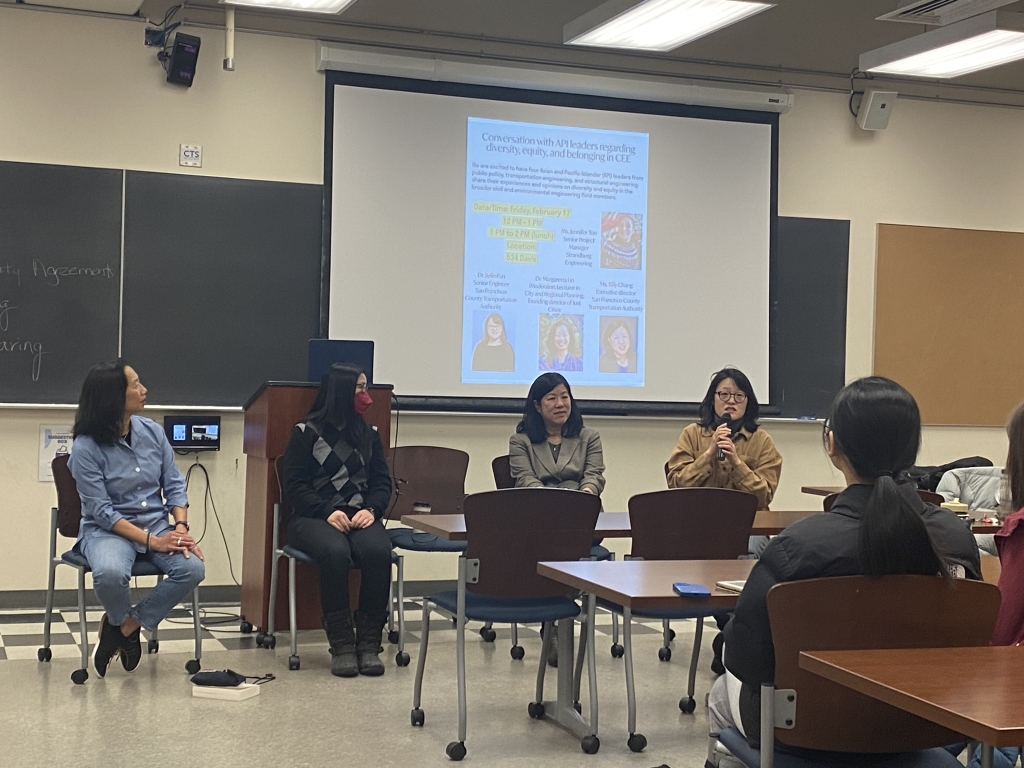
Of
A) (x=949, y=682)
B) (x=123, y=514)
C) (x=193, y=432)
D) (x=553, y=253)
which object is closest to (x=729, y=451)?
(x=553, y=253)

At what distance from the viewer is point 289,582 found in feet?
16.0

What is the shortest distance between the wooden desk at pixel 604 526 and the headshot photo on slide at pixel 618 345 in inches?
82.7

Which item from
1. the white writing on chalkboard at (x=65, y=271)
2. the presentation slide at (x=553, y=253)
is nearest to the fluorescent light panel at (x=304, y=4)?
the presentation slide at (x=553, y=253)

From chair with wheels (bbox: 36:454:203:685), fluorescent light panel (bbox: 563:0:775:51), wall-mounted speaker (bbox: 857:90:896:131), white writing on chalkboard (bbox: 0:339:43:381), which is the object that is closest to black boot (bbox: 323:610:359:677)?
chair with wheels (bbox: 36:454:203:685)

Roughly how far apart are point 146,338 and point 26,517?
3.53ft

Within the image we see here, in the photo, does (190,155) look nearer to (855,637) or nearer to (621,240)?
(621,240)

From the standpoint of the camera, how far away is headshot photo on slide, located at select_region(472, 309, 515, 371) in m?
6.37

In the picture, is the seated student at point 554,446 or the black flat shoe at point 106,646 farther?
the seated student at point 554,446

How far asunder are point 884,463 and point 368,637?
117 inches

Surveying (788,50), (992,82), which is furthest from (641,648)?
(992,82)

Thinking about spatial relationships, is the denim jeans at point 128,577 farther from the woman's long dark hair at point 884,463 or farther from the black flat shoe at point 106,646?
the woman's long dark hair at point 884,463

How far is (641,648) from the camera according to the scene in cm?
517

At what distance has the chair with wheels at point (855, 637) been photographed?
78.2 inches

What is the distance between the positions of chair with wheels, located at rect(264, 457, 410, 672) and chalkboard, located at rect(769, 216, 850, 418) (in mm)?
3038
